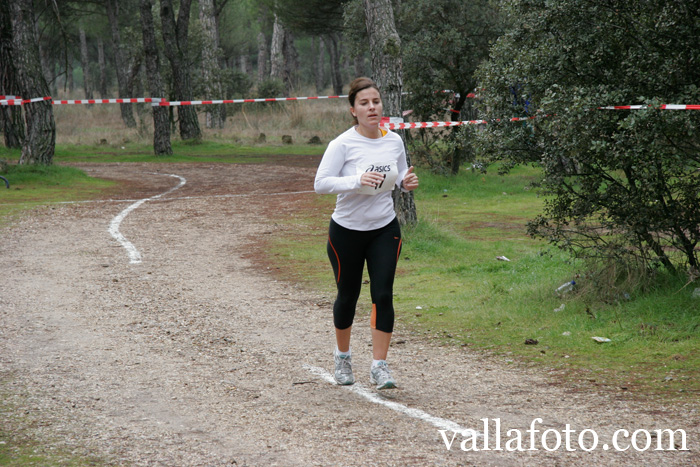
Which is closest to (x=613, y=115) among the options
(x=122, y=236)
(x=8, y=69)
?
(x=122, y=236)

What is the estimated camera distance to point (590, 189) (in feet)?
22.9

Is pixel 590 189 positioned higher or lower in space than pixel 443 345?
higher

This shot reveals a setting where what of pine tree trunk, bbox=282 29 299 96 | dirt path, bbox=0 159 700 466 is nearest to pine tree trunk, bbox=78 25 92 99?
pine tree trunk, bbox=282 29 299 96

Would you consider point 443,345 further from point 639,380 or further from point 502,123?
point 502,123

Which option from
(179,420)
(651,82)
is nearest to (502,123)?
(651,82)

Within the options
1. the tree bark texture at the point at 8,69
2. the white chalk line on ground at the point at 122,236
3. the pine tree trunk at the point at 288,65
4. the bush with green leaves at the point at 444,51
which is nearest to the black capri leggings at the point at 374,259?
the white chalk line on ground at the point at 122,236

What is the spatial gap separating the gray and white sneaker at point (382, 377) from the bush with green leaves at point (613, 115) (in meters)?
2.62

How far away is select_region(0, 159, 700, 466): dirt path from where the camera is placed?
4.14 meters

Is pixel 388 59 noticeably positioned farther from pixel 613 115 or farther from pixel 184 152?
pixel 184 152

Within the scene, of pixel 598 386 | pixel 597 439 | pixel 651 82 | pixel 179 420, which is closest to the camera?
pixel 597 439

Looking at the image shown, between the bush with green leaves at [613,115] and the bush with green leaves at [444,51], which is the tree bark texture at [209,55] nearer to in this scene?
the bush with green leaves at [444,51]

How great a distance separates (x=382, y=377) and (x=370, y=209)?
45.2 inches

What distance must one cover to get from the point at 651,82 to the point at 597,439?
3.38m

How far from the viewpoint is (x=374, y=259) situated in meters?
→ 5.11
